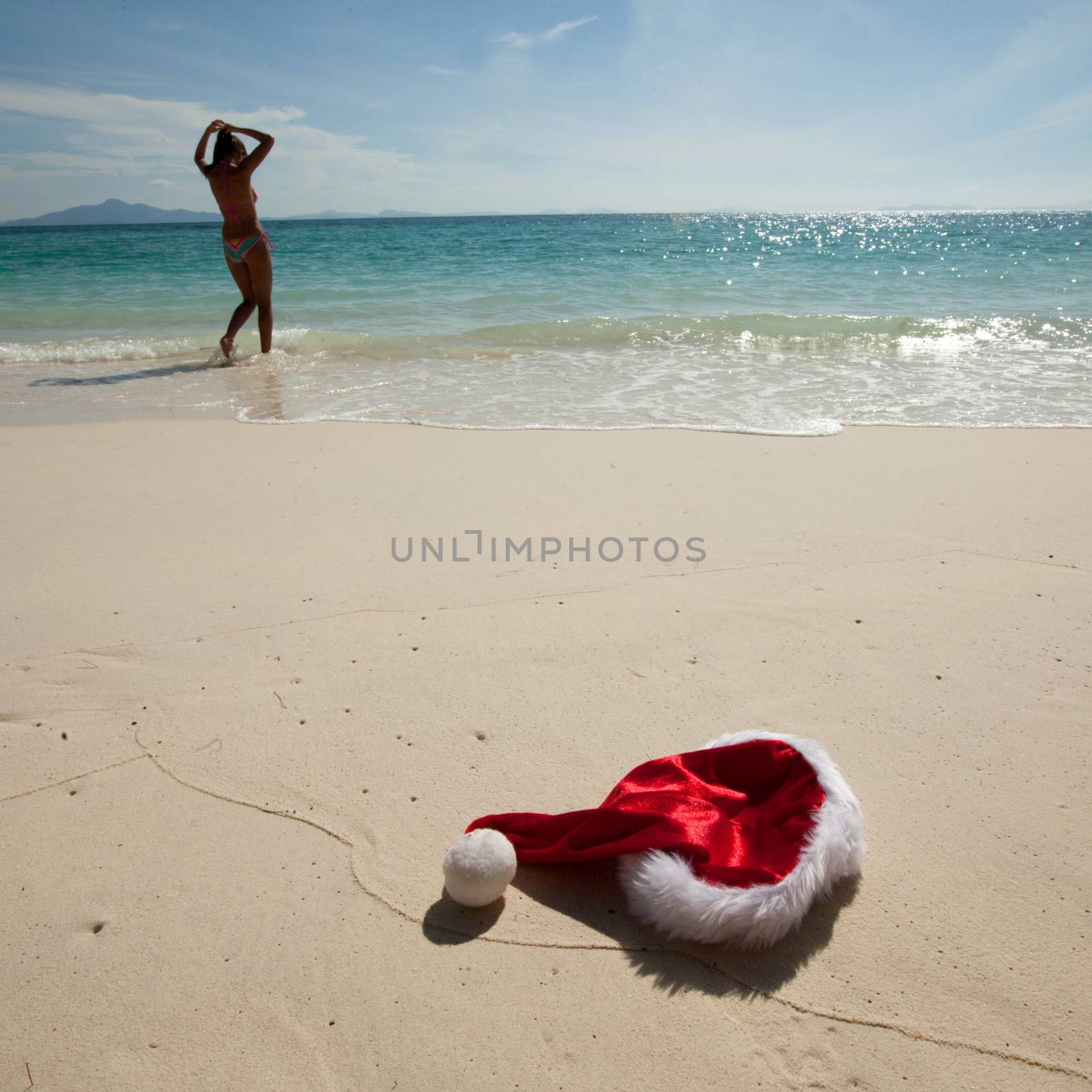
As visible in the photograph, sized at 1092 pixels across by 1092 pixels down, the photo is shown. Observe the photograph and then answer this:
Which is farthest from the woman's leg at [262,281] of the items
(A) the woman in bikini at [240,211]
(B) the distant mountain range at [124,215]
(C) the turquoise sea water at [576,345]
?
(B) the distant mountain range at [124,215]

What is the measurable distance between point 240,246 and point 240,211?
31cm

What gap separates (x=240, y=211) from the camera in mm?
6855

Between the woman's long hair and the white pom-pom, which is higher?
the woman's long hair

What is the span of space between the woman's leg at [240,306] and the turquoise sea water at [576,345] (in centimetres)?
32

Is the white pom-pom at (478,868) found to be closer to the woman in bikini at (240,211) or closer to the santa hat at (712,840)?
the santa hat at (712,840)

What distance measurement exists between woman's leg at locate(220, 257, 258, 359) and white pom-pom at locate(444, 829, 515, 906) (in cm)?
680

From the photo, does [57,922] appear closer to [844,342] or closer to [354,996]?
[354,996]

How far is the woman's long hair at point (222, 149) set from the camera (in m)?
6.67

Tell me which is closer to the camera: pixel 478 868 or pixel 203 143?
pixel 478 868

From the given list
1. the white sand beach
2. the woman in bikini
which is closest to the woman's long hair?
the woman in bikini

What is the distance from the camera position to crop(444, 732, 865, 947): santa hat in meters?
1.48

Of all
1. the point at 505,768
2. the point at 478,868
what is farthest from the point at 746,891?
the point at 505,768

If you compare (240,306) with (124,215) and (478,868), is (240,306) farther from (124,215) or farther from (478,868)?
(124,215)

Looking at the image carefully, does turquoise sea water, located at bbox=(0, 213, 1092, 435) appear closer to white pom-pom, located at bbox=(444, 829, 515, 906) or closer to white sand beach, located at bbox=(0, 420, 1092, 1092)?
white sand beach, located at bbox=(0, 420, 1092, 1092)
